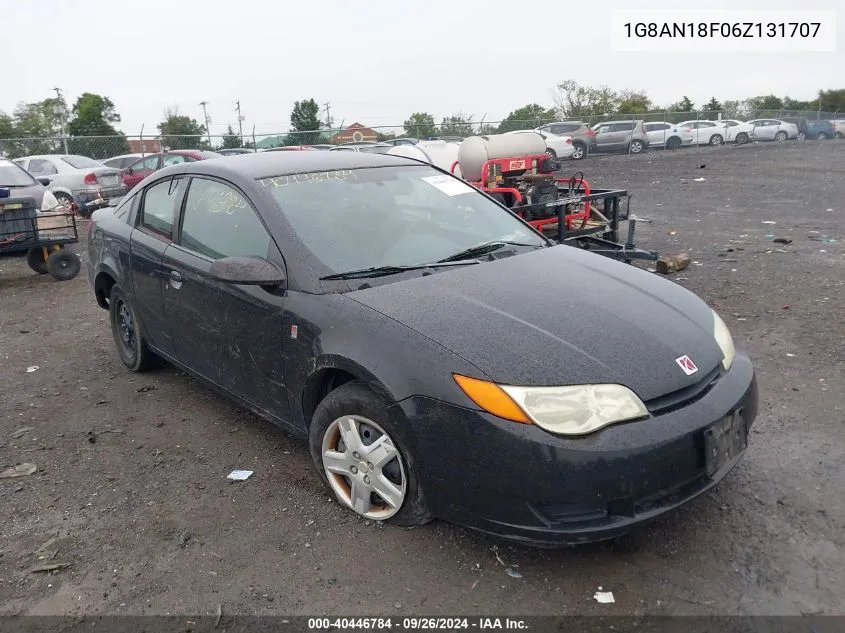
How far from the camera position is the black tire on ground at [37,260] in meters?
9.30

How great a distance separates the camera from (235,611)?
8.68 feet

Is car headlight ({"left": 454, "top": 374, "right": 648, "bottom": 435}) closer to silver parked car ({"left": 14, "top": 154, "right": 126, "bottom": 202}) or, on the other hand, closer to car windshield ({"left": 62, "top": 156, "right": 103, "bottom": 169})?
silver parked car ({"left": 14, "top": 154, "right": 126, "bottom": 202})

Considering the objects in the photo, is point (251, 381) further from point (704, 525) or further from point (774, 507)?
point (774, 507)

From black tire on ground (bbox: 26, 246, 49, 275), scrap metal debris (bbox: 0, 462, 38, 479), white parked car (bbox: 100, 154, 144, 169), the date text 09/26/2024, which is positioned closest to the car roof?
scrap metal debris (bbox: 0, 462, 38, 479)

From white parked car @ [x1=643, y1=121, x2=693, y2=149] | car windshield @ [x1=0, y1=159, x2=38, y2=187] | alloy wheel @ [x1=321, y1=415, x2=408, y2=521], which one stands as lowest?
alloy wheel @ [x1=321, y1=415, x2=408, y2=521]

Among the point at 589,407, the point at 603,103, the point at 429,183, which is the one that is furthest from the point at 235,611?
the point at 603,103

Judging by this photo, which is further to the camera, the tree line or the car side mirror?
the tree line

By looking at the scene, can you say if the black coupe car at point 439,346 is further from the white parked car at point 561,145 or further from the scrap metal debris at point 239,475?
the white parked car at point 561,145

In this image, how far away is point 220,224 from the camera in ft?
12.8

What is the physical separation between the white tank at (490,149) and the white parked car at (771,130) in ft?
102

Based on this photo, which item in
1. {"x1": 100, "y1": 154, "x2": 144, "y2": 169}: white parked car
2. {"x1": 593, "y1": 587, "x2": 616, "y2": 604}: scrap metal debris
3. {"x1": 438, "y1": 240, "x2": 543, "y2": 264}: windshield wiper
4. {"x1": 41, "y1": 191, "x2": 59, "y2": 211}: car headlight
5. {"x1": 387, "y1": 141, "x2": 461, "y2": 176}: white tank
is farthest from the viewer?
{"x1": 100, "y1": 154, "x2": 144, "y2": 169}: white parked car

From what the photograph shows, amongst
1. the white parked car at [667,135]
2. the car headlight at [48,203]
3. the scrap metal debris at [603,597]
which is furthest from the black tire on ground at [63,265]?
the white parked car at [667,135]

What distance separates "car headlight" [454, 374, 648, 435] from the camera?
8.23 feet

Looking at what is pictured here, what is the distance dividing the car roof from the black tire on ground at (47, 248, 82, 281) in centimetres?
545
